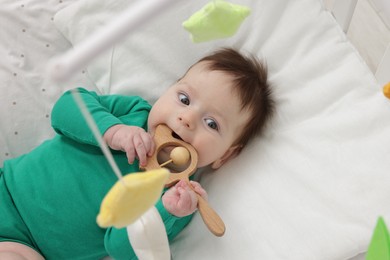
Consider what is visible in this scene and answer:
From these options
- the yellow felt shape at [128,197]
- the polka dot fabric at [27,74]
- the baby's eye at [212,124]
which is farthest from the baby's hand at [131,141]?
the yellow felt shape at [128,197]

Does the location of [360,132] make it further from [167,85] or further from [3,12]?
[3,12]

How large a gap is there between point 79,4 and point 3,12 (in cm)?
18

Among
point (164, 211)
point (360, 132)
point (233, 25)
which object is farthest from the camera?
point (360, 132)

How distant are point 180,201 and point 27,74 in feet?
1.81

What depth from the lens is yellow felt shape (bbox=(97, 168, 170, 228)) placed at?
0.44 meters

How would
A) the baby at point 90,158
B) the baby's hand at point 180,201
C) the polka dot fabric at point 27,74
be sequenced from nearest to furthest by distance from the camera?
1. the baby's hand at point 180,201
2. the baby at point 90,158
3. the polka dot fabric at point 27,74

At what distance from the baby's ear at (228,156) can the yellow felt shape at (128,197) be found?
0.53m

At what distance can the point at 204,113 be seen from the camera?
911mm

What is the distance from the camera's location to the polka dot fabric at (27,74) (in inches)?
41.9

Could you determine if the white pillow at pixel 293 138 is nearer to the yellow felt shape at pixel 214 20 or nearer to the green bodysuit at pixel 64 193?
the green bodysuit at pixel 64 193

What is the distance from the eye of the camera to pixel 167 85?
111 centimetres

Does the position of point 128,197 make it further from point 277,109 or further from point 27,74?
point 27,74

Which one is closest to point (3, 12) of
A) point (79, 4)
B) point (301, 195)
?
point (79, 4)

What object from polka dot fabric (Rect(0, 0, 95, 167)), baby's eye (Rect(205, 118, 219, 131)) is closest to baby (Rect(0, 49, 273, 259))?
baby's eye (Rect(205, 118, 219, 131))
